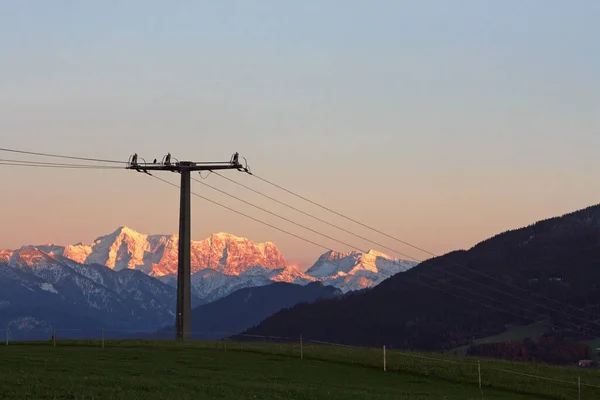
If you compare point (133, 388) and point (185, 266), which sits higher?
point (185, 266)

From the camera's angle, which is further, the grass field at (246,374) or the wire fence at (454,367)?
the wire fence at (454,367)

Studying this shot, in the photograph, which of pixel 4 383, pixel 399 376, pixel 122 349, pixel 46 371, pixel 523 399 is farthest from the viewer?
pixel 122 349

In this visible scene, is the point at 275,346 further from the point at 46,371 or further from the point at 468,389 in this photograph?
the point at 46,371

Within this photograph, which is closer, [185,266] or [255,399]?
[255,399]

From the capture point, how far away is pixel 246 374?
70.1 m

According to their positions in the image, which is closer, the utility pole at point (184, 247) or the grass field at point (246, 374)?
the grass field at point (246, 374)

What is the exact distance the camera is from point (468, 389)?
73.8 m

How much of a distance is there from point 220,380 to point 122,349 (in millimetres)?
23359

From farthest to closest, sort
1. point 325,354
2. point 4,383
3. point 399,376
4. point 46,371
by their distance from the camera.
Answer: point 325,354 < point 399,376 < point 46,371 < point 4,383

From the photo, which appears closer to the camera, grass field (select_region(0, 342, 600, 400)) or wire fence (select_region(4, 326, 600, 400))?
grass field (select_region(0, 342, 600, 400))

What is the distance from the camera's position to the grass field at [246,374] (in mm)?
56312

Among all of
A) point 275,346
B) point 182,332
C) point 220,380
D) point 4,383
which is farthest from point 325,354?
point 4,383

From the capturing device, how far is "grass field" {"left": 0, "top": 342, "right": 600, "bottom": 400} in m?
56.3

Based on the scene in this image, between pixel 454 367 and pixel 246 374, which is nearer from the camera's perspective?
pixel 246 374
